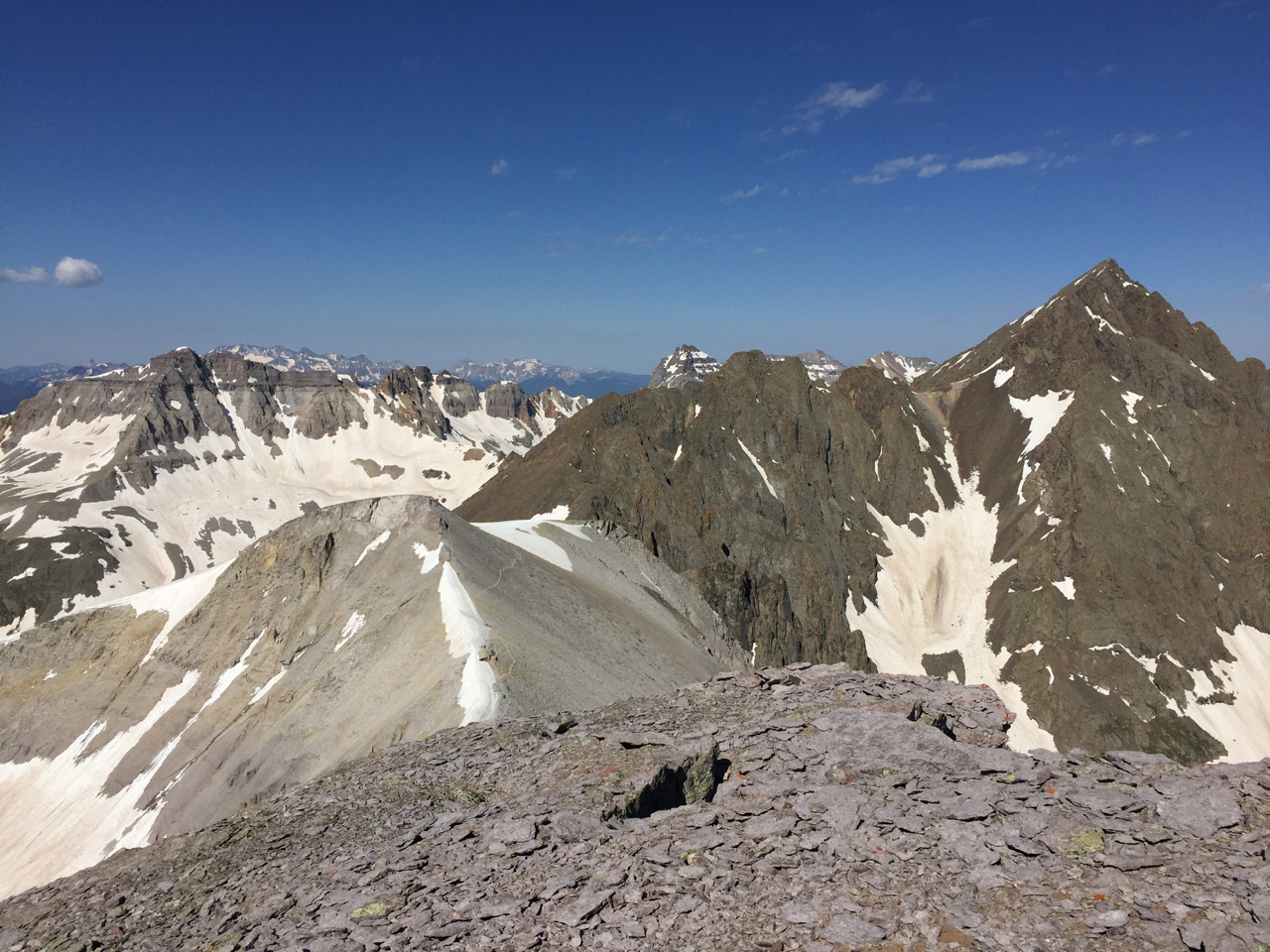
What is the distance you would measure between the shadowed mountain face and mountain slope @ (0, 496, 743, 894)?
47.2m

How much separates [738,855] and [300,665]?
31.9 metres

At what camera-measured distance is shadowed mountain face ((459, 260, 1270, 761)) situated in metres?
96.6

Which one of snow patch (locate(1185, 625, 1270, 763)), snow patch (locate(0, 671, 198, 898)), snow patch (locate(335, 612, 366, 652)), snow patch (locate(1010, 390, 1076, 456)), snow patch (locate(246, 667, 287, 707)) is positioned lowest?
snow patch (locate(1185, 625, 1270, 763))

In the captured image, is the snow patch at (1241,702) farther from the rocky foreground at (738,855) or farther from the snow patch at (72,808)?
the snow patch at (72,808)

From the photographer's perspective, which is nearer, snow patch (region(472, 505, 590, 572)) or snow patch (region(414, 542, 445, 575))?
snow patch (region(414, 542, 445, 575))

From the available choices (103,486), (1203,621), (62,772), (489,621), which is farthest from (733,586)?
(103,486)

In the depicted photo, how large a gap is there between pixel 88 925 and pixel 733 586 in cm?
8385

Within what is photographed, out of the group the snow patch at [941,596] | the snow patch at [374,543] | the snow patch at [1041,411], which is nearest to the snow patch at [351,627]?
the snow patch at [374,543]

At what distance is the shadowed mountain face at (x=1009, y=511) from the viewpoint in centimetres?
9662

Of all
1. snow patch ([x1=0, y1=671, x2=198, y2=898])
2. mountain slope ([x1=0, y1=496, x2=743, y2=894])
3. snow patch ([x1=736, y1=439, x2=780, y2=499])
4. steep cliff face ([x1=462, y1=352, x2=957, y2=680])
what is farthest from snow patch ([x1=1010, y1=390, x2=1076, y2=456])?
snow patch ([x1=0, y1=671, x2=198, y2=898])

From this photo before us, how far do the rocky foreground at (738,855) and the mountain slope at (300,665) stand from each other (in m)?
9.37

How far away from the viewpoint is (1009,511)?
12975 cm

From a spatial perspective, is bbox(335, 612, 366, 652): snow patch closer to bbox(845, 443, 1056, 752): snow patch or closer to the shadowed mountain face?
the shadowed mountain face

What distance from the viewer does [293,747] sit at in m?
28.7
